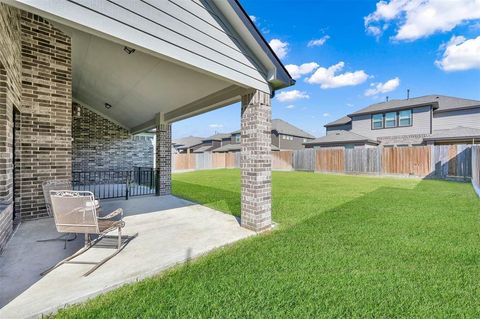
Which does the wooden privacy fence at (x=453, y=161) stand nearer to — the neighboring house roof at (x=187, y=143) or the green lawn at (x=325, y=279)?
the green lawn at (x=325, y=279)

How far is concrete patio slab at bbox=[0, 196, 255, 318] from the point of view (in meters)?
2.41

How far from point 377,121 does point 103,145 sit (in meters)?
22.4

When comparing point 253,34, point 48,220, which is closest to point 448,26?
point 253,34

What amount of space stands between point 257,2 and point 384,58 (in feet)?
38.8

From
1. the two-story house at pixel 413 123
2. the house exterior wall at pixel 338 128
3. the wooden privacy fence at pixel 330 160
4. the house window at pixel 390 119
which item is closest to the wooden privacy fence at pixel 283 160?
the wooden privacy fence at pixel 330 160

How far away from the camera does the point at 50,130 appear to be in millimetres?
5113

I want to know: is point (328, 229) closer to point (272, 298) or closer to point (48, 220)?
point (272, 298)

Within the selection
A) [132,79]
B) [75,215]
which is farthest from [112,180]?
[75,215]

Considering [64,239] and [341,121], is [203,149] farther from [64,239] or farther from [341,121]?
[64,239]

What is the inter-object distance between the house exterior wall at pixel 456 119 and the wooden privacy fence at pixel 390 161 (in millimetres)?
7469

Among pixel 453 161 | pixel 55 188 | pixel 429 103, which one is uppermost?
pixel 429 103

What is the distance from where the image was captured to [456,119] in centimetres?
1967

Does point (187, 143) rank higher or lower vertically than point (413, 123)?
higher

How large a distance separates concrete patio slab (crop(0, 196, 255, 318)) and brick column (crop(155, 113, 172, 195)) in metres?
2.86
